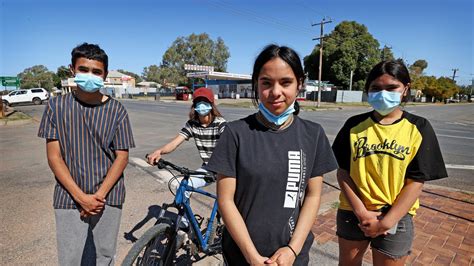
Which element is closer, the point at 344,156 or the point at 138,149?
the point at 344,156

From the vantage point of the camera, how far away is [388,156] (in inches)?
69.6

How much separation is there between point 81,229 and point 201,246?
1.09m

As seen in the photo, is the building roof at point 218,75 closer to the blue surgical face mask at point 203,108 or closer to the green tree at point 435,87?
the green tree at point 435,87

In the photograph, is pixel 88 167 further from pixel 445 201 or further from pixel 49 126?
pixel 445 201

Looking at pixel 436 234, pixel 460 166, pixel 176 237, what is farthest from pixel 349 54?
pixel 176 237

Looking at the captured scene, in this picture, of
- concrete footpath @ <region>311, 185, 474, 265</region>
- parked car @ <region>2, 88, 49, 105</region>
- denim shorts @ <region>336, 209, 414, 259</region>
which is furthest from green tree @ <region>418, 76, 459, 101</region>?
denim shorts @ <region>336, 209, 414, 259</region>

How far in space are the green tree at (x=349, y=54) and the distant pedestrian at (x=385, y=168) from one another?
47.6m

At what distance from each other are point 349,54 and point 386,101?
4836 centimetres

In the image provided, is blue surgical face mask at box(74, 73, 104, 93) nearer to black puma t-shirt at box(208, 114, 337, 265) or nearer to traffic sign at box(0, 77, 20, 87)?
black puma t-shirt at box(208, 114, 337, 265)

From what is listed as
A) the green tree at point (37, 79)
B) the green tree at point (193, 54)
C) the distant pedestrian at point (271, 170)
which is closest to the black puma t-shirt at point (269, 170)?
the distant pedestrian at point (271, 170)

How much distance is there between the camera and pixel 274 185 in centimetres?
146

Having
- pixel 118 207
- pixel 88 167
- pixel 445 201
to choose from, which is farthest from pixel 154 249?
pixel 445 201

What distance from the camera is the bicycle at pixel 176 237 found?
2143 millimetres

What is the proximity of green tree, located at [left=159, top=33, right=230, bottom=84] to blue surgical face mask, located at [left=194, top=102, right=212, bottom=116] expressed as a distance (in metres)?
66.5
